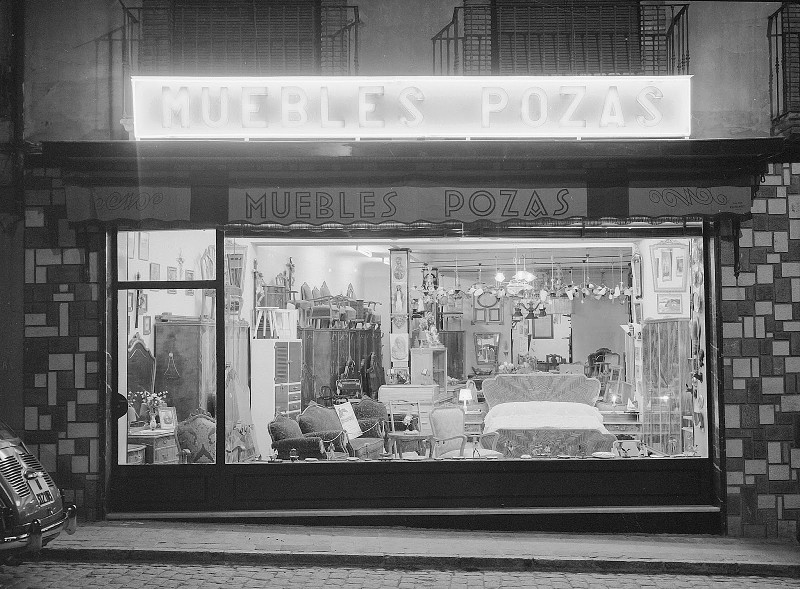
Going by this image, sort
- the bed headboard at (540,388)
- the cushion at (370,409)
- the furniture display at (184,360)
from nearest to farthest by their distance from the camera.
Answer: the furniture display at (184,360), the cushion at (370,409), the bed headboard at (540,388)

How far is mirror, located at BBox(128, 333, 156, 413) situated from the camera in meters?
11.7

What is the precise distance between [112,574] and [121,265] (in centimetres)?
398

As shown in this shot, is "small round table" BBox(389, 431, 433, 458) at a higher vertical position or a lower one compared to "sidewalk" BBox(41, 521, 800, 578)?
higher

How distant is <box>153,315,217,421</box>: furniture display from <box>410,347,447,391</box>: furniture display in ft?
16.2

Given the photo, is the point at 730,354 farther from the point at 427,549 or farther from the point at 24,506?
the point at 24,506

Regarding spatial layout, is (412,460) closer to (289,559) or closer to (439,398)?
(289,559)

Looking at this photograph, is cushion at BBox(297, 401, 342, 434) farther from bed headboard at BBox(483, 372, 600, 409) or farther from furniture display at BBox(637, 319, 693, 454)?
furniture display at BBox(637, 319, 693, 454)

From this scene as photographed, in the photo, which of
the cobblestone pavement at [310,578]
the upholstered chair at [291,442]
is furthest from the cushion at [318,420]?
the cobblestone pavement at [310,578]

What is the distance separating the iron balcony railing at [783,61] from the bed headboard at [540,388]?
205 inches

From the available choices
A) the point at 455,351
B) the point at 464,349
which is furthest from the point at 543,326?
the point at 455,351

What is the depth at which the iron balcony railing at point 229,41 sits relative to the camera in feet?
38.1

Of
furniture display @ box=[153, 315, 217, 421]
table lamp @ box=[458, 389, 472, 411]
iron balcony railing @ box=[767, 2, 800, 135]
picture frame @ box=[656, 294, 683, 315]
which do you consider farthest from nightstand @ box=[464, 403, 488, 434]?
iron balcony railing @ box=[767, 2, 800, 135]

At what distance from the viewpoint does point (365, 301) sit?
15586 mm

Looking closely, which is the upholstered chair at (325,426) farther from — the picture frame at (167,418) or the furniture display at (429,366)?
the furniture display at (429,366)
